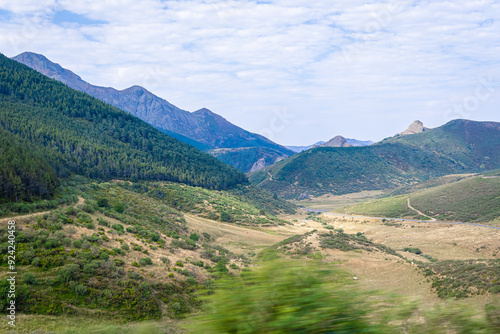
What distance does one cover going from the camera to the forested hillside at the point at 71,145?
1046 inches

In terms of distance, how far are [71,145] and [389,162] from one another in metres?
128

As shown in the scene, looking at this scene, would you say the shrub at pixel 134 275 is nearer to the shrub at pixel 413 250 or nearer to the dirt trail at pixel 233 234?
the dirt trail at pixel 233 234

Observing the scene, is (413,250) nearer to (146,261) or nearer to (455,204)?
(455,204)

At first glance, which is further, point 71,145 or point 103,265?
point 71,145

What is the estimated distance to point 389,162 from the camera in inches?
5512

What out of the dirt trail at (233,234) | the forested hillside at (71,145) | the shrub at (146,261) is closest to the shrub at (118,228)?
the shrub at (146,261)

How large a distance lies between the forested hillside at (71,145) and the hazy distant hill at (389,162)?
156 ft

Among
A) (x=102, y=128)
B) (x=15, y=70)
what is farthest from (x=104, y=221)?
(x=15, y=70)

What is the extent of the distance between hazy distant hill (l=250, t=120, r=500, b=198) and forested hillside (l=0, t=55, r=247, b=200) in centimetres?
4765

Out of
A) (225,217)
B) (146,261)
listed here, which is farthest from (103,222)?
(225,217)

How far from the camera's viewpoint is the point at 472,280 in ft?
55.4

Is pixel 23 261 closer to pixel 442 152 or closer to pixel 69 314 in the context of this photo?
pixel 69 314

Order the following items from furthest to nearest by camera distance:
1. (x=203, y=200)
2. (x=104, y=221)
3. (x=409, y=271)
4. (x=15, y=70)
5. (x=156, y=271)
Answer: (x=15, y=70)
(x=203, y=200)
(x=104, y=221)
(x=409, y=271)
(x=156, y=271)

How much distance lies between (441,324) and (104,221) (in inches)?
1024
